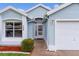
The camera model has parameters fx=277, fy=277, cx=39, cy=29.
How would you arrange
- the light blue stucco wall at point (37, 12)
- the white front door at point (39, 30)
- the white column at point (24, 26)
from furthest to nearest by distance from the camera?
the white front door at point (39, 30) → the light blue stucco wall at point (37, 12) → the white column at point (24, 26)

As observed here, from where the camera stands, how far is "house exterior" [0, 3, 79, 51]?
60.1 ft

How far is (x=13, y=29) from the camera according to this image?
68.3 feet

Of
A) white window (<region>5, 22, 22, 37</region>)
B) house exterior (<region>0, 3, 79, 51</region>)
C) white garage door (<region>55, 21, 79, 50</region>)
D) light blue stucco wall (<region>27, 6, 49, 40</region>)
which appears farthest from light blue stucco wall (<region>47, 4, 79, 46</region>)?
light blue stucco wall (<region>27, 6, 49, 40</region>)

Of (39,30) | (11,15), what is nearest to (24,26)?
(11,15)

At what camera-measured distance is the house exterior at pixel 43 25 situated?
1831cm

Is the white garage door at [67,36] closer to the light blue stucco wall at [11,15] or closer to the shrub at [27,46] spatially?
the shrub at [27,46]

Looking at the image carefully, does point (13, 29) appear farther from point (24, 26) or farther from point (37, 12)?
point (37, 12)

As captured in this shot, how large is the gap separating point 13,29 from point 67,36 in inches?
173

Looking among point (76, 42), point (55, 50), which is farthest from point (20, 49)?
point (76, 42)

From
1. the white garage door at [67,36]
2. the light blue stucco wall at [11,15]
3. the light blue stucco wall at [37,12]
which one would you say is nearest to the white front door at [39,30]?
the light blue stucco wall at [37,12]

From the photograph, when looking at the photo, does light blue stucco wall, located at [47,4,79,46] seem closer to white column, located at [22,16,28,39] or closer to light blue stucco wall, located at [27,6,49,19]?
white column, located at [22,16,28,39]

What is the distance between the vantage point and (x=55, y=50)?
18.1m

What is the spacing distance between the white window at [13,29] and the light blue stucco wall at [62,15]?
3310 mm

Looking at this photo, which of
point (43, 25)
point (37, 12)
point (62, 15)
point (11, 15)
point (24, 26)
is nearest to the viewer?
point (62, 15)
